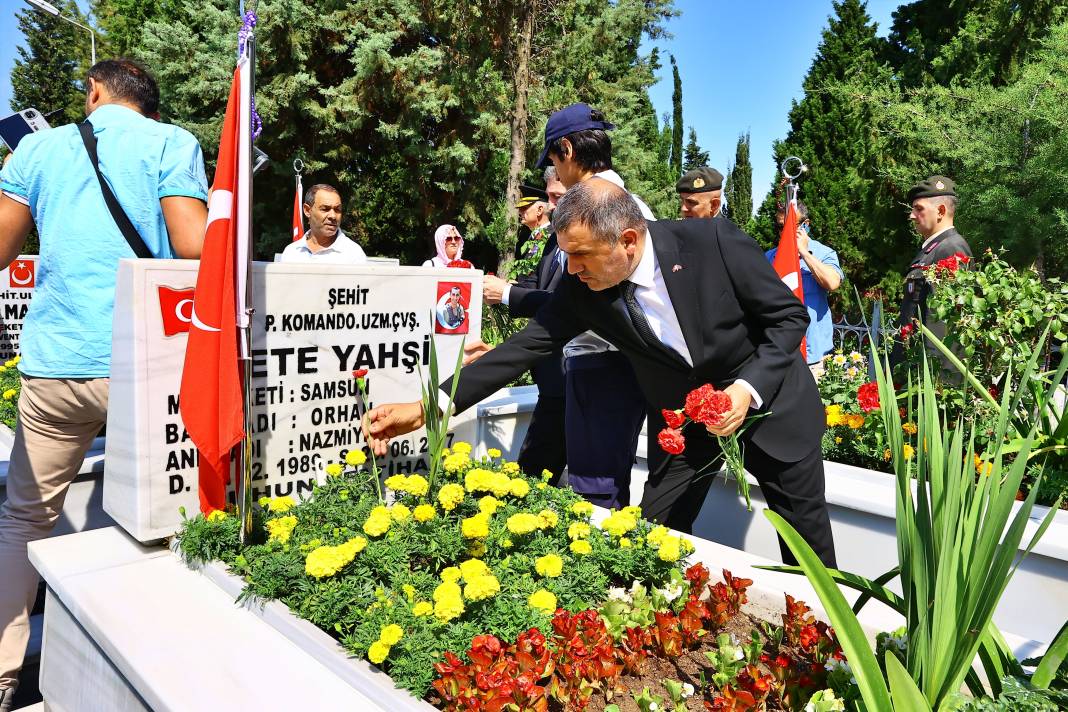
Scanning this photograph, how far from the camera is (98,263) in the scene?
2.67 meters

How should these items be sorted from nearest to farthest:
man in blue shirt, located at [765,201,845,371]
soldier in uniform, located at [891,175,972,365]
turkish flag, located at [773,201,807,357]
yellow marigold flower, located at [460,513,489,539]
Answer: yellow marigold flower, located at [460,513,489,539], soldier in uniform, located at [891,175,972,365], turkish flag, located at [773,201,807,357], man in blue shirt, located at [765,201,845,371]

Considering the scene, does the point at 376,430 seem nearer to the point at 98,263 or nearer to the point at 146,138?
the point at 98,263

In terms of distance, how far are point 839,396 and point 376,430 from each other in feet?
9.27

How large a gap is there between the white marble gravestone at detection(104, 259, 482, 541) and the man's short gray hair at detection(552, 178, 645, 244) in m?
1.06

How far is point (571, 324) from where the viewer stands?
9.18 ft

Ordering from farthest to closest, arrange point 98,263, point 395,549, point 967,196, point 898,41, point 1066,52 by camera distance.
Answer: point 898,41
point 967,196
point 1066,52
point 98,263
point 395,549

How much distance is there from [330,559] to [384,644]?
39cm

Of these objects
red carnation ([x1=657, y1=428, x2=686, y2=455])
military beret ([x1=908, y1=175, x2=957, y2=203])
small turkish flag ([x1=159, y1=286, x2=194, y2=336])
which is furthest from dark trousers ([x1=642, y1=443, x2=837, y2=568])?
military beret ([x1=908, y1=175, x2=957, y2=203])

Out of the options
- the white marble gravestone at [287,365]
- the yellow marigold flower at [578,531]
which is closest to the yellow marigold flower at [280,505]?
the white marble gravestone at [287,365]

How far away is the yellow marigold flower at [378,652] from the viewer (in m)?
1.74

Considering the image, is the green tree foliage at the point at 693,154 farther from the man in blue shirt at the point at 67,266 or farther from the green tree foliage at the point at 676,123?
the man in blue shirt at the point at 67,266

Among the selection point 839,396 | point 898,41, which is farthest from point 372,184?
point 839,396

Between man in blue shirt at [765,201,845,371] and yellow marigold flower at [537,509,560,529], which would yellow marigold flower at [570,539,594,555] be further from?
man in blue shirt at [765,201,845,371]

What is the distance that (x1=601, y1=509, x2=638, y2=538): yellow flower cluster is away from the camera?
2367 mm
